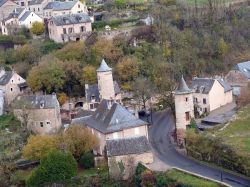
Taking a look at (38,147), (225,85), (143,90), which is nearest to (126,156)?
(38,147)

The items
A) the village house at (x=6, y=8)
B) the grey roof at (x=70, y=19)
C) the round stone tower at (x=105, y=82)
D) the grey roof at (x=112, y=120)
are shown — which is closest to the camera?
the grey roof at (x=112, y=120)

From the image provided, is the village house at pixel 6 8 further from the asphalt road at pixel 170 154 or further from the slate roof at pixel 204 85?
the slate roof at pixel 204 85

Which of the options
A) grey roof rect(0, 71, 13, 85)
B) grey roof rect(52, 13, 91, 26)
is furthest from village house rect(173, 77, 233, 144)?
grey roof rect(0, 71, 13, 85)

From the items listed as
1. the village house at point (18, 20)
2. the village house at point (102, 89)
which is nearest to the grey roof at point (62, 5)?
the village house at point (18, 20)

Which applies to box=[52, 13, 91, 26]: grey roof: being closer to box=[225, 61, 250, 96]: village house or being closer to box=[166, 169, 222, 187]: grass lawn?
box=[225, 61, 250, 96]: village house

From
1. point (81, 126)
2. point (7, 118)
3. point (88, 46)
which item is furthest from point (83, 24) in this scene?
point (81, 126)
